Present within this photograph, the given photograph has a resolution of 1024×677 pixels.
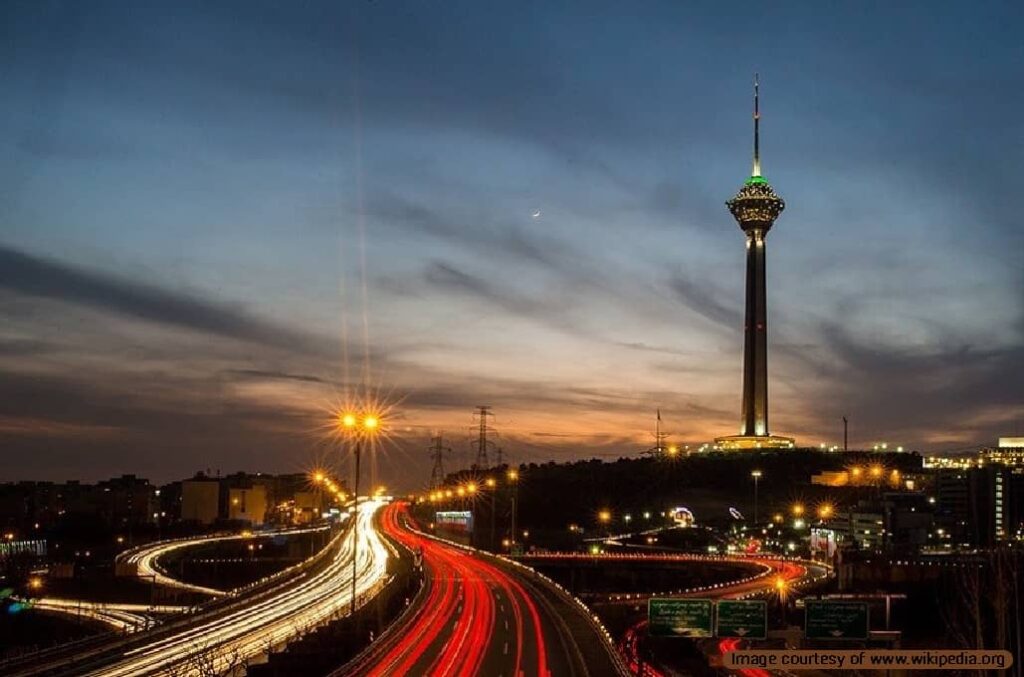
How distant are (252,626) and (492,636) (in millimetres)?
16558

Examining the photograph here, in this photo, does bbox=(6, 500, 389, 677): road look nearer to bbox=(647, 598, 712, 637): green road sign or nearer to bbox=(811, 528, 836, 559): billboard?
bbox=(647, 598, 712, 637): green road sign

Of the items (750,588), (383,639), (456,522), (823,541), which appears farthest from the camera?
(456,522)

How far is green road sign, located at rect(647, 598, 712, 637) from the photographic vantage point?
40438mm

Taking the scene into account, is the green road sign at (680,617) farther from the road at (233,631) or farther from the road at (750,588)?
the road at (233,631)

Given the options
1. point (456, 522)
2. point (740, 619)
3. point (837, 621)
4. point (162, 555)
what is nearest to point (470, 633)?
point (740, 619)

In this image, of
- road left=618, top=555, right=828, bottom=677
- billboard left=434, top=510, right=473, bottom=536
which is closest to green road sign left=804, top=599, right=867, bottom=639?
road left=618, top=555, right=828, bottom=677

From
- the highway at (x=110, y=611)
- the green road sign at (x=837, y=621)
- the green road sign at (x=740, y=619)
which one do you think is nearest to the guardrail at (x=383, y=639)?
the green road sign at (x=740, y=619)

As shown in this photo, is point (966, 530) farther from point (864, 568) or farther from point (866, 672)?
point (866, 672)

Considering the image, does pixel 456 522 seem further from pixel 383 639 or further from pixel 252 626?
pixel 383 639

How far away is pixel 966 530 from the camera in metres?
161

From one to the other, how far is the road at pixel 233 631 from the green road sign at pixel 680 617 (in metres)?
17.1

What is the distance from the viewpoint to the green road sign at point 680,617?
133 ft

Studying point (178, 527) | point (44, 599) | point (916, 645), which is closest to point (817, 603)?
point (916, 645)

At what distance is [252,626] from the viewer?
59.8m
